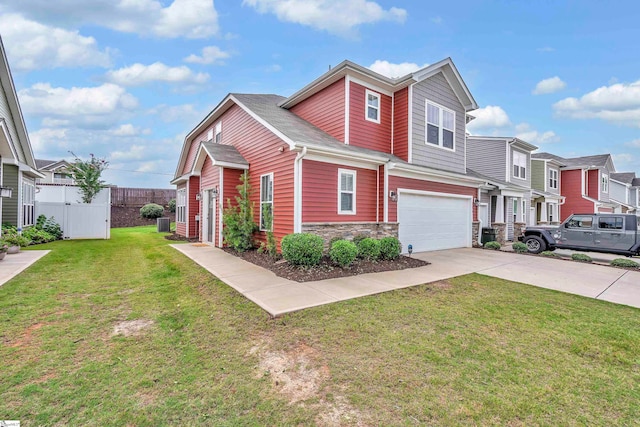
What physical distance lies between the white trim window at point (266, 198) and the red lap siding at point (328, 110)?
9.44 ft

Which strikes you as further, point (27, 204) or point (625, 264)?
point (27, 204)

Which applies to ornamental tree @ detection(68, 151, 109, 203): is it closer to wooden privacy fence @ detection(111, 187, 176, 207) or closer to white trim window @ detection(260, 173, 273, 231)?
wooden privacy fence @ detection(111, 187, 176, 207)

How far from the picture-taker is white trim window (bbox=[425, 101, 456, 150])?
11695mm

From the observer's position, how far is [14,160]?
1093 cm

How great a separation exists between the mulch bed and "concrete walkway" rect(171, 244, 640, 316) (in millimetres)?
273

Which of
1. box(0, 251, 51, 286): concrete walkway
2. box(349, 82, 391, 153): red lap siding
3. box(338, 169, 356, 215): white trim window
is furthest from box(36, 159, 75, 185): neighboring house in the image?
box(338, 169, 356, 215): white trim window

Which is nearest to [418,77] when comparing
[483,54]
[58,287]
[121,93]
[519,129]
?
[483,54]

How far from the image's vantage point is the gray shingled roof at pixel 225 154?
35.1 feet

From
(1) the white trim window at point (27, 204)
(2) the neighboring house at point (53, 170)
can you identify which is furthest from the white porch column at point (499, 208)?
(2) the neighboring house at point (53, 170)

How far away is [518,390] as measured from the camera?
9.00 feet

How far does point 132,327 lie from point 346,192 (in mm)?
6615

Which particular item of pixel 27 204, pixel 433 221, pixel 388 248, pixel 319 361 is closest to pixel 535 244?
pixel 433 221

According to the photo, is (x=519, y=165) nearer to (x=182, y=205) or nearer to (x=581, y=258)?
(x=581, y=258)

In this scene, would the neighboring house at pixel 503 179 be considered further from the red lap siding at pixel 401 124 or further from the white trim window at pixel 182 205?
the white trim window at pixel 182 205
